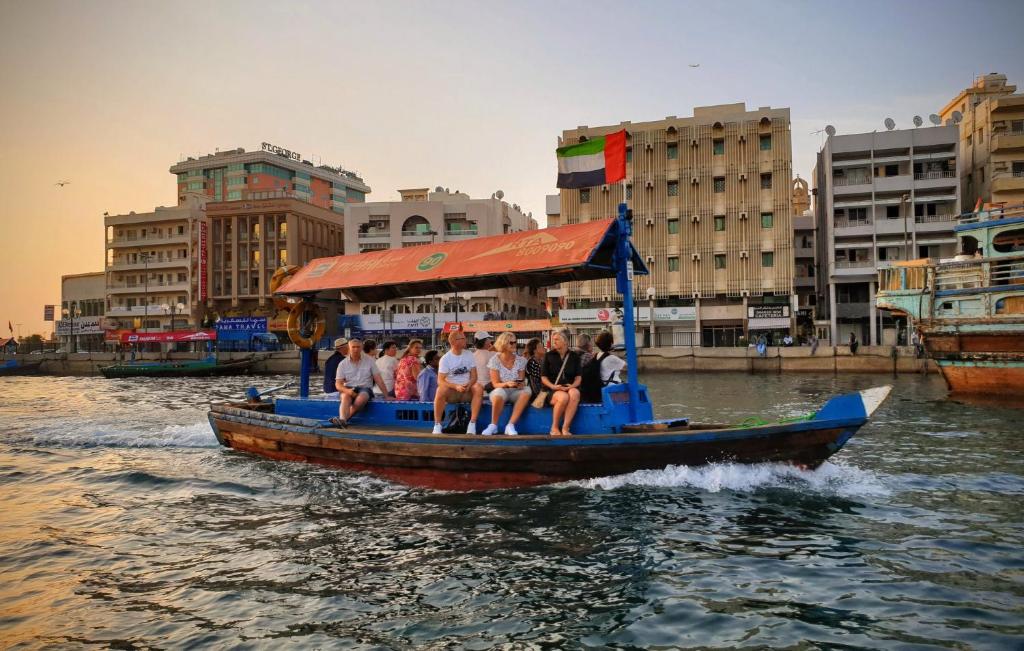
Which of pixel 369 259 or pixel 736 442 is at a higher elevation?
pixel 369 259

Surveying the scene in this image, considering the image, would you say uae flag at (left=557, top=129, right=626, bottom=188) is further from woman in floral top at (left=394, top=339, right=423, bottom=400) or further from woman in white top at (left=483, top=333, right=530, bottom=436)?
woman in floral top at (left=394, top=339, right=423, bottom=400)

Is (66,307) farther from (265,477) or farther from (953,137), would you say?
(953,137)

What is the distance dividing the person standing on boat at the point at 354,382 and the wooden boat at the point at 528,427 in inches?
9.6

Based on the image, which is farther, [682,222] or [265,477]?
[682,222]

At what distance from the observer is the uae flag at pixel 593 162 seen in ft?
36.3

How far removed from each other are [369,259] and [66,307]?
91.2 metres

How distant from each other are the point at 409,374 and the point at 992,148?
54.9m

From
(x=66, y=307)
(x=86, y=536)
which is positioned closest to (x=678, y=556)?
(x=86, y=536)

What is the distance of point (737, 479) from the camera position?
959cm

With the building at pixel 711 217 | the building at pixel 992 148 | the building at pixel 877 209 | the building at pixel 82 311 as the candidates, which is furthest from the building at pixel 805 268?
the building at pixel 82 311

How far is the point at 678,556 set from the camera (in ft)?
24.0

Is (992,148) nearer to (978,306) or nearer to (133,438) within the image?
(978,306)

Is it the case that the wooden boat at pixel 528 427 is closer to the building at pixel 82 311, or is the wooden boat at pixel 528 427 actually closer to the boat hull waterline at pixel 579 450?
the boat hull waterline at pixel 579 450

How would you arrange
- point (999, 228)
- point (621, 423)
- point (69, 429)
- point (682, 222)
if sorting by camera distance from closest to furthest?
point (621, 423) < point (69, 429) < point (999, 228) < point (682, 222)
